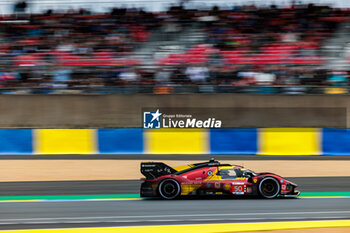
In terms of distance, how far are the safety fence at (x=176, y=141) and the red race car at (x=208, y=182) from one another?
6755 mm

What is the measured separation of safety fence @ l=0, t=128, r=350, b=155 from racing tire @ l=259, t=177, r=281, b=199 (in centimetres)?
673

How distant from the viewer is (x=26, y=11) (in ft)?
61.7

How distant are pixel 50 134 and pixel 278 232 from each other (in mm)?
10889

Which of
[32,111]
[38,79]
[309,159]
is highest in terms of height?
[38,79]

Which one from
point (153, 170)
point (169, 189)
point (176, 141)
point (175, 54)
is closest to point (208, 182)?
point (169, 189)

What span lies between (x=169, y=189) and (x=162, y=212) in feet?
3.33

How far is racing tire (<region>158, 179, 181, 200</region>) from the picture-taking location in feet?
30.7

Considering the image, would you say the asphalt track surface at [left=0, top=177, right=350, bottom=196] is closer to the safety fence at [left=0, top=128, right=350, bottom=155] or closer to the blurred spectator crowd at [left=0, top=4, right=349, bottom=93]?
the safety fence at [left=0, top=128, right=350, bottom=155]

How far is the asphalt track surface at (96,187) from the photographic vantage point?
10750 millimetres

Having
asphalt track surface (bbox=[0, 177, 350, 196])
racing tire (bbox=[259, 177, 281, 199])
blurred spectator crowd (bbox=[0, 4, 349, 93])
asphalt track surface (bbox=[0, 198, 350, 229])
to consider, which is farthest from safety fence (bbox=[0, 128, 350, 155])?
racing tire (bbox=[259, 177, 281, 199])

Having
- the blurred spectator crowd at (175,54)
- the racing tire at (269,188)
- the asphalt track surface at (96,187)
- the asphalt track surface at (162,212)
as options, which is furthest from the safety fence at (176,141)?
the racing tire at (269,188)

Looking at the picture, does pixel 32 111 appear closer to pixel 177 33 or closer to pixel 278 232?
pixel 177 33

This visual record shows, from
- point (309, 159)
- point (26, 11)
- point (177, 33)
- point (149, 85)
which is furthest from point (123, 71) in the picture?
point (309, 159)

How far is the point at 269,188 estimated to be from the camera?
945cm
